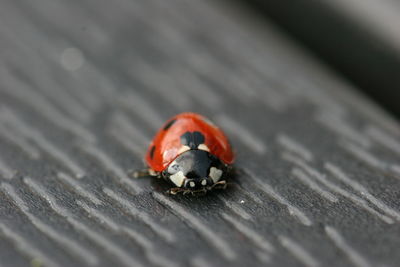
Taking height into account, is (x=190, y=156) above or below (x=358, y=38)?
below

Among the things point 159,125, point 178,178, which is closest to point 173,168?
point 178,178

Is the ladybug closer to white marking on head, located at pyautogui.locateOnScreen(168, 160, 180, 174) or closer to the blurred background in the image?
white marking on head, located at pyautogui.locateOnScreen(168, 160, 180, 174)

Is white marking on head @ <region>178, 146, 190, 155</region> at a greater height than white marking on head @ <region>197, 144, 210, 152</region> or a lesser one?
lesser

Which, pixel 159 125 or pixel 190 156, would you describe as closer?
pixel 190 156

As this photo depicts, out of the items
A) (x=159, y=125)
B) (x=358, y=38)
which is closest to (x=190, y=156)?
(x=159, y=125)

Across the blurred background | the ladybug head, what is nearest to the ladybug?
the ladybug head

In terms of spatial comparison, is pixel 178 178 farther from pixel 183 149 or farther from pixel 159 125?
pixel 159 125

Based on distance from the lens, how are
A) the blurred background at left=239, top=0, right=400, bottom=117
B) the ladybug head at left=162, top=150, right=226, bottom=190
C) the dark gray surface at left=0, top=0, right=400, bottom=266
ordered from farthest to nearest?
1. the blurred background at left=239, top=0, right=400, bottom=117
2. the ladybug head at left=162, top=150, right=226, bottom=190
3. the dark gray surface at left=0, top=0, right=400, bottom=266
